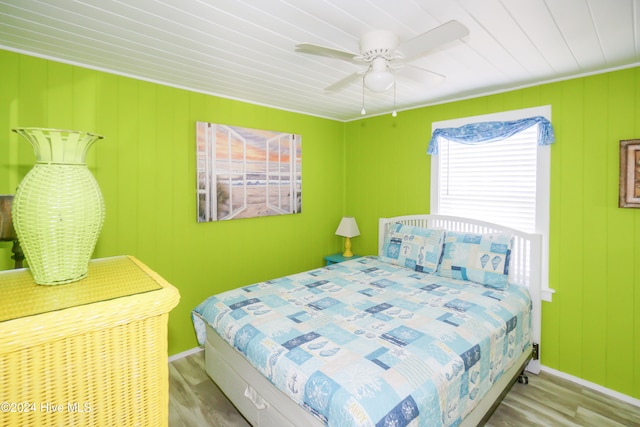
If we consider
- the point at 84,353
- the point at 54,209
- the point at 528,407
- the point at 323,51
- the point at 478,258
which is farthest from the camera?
the point at 478,258

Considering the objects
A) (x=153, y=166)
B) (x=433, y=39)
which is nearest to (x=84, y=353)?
(x=433, y=39)

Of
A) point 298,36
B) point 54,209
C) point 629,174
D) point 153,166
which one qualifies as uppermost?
point 298,36

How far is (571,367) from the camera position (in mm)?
2758

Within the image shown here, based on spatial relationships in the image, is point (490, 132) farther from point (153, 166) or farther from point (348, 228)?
point (153, 166)

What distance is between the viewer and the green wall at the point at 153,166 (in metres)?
2.30

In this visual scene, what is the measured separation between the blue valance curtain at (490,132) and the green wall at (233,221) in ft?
0.39

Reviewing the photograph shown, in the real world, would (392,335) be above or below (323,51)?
below

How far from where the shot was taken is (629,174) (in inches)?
95.1

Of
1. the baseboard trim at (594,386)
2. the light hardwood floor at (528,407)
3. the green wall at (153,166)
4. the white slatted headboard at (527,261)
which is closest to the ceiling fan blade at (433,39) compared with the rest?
the white slatted headboard at (527,261)

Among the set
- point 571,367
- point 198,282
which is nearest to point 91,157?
point 198,282

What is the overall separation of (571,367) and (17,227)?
376cm

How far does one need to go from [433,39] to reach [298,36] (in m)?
0.87

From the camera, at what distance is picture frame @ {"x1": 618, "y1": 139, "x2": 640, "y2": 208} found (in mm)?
2387

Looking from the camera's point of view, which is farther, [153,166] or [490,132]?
[490,132]
